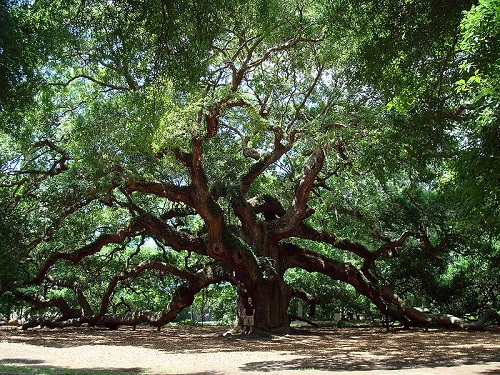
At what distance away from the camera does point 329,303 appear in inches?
927

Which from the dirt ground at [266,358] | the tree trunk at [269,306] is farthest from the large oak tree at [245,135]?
the dirt ground at [266,358]

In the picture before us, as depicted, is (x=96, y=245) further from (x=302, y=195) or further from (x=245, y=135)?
(x=302, y=195)

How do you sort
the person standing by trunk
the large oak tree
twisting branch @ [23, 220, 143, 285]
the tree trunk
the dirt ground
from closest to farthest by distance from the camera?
the large oak tree → the dirt ground → the person standing by trunk → twisting branch @ [23, 220, 143, 285] → the tree trunk

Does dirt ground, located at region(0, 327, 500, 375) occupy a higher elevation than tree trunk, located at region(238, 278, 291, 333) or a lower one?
lower

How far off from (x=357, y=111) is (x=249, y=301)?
6637mm

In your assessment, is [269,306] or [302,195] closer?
[302,195]

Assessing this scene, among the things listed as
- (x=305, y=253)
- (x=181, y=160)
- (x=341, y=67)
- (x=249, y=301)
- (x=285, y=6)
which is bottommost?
(x=249, y=301)

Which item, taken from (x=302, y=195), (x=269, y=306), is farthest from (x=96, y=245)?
(x=302, y=195)

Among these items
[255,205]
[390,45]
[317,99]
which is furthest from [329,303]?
[390,45]

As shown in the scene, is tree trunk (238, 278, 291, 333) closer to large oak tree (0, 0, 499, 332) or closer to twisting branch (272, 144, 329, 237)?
large oak tree (0, 0, 499, 332)

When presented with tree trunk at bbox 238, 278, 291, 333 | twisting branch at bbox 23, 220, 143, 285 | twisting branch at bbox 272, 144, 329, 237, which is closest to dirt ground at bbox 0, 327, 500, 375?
tree trunk at bbox 238, 278, 291, 333

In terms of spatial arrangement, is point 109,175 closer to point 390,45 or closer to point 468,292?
point 390,45

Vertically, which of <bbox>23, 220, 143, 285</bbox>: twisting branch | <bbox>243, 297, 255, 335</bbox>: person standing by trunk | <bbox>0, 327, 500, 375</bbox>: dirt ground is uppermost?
<bbox>23, 220, 143, 285</bbox>: twisting branch

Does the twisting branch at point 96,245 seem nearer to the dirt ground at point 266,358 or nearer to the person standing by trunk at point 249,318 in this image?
the dirt ground at point 266,358
